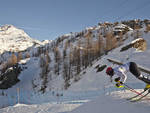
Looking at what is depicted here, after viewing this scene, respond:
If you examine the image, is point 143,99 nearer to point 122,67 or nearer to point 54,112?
point 122,67

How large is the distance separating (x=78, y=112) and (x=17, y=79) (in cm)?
6028

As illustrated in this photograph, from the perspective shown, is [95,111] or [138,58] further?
[138,58]

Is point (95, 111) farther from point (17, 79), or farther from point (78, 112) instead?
point (17, 79)

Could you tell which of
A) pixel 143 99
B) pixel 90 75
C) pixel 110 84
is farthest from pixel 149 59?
pixel 143 99

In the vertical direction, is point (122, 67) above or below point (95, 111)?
above

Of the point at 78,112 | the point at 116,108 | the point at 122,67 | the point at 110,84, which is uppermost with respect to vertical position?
the point at 122,67

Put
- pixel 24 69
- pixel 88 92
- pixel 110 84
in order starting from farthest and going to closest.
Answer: pixel 24 69, pixel 88 92, pixel 110 84

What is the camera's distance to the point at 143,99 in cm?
452

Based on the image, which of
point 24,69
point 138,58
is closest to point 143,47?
point 138,58

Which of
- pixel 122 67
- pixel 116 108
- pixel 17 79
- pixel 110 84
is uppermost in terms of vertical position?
pixel 122 67

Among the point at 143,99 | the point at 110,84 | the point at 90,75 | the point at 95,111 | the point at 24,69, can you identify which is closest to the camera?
the point at 143,99

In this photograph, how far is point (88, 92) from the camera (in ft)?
70.3

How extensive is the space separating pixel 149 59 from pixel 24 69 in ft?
225

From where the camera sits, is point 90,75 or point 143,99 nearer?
point 143,99
